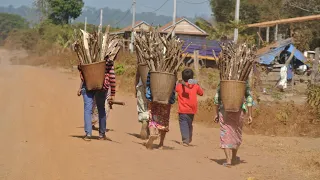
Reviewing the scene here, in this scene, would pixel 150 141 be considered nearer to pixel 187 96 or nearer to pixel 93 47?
pixel 187 96

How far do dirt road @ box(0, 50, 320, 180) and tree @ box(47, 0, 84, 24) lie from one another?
203ft

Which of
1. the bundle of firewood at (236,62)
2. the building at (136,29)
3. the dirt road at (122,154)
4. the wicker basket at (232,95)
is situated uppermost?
the building at (136,29)

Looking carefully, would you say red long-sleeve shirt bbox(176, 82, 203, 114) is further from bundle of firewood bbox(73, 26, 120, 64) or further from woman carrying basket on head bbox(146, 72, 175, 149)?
bundle of firewood bbox(73, 26, 120, 64)

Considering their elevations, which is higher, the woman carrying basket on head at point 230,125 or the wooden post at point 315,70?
the wooden post at point 315,70

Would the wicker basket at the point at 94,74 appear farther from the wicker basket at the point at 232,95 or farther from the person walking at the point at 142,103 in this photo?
the wicker basket at the point at 232,95

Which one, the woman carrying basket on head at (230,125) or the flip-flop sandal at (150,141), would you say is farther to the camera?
the flip-flop sandal at (150,141)

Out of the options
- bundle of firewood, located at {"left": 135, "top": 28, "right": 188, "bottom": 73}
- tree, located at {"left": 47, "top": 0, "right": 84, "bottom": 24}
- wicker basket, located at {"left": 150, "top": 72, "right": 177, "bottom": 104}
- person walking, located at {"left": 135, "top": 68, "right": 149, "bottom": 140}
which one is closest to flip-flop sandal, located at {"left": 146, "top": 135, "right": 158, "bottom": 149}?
wicker basket, located at {"left": 150, "top": 72, "right": 177, "bottom": 104}

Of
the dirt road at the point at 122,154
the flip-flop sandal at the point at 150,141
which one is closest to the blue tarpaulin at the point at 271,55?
the dirt road at the point at 122,154

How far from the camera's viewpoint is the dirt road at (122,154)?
7141mm

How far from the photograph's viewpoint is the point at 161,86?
882 centimetres

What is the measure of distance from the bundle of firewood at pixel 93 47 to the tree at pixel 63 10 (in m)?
66.0

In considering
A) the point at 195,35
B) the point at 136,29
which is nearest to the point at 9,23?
the point at 195,35

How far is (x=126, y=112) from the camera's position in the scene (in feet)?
51.4

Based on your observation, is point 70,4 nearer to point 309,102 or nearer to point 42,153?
point 309,102
